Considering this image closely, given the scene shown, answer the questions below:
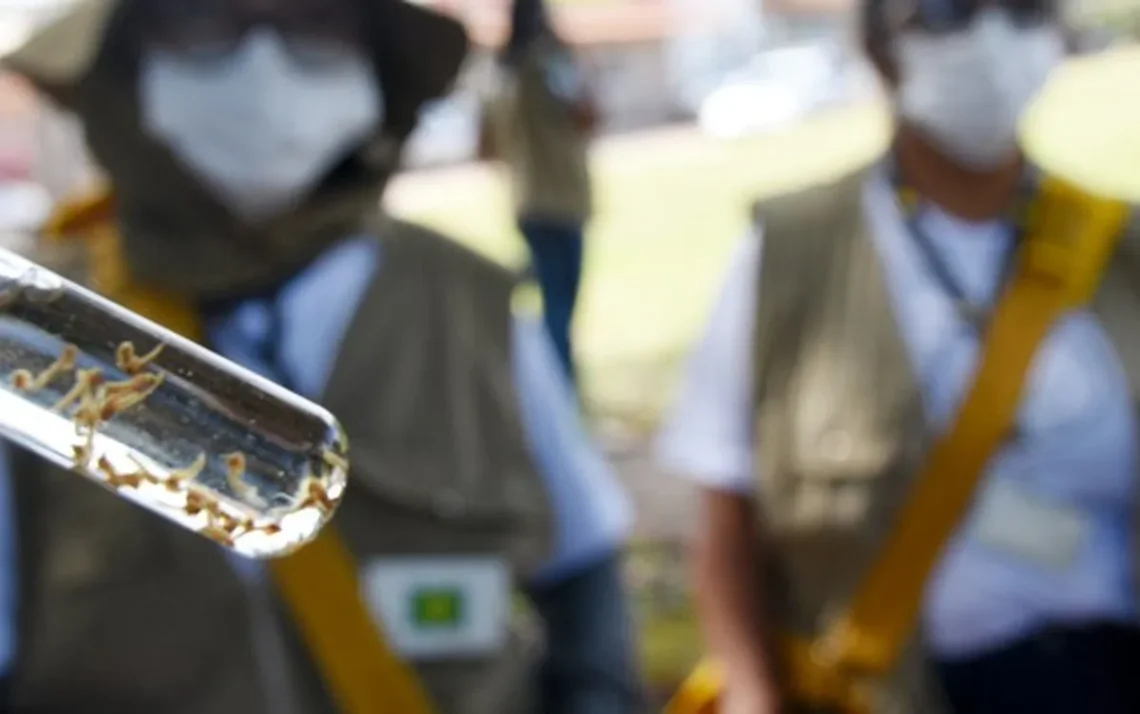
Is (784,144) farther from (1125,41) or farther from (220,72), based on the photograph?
(220,72)

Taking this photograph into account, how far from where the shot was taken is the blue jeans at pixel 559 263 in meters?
1.82

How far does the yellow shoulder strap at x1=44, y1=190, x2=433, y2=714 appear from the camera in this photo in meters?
0.90

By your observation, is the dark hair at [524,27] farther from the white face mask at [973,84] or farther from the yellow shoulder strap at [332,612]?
the yellow shoulder strap at [332,612]

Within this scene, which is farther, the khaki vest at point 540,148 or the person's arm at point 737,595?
the khaki vest at point 540,148

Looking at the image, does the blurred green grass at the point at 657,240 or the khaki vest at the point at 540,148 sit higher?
the khaki vest at the point at 540,148

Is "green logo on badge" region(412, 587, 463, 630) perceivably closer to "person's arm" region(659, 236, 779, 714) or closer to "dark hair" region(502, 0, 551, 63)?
"person's arm" region(659, 236, 779, 714)

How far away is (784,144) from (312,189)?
264cm

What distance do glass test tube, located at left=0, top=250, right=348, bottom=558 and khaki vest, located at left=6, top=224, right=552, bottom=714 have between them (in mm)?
508

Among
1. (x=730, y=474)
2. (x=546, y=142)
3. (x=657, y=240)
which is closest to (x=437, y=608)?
(x=730, y=474)

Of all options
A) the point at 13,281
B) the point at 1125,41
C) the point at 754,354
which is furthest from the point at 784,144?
the point at 13,281

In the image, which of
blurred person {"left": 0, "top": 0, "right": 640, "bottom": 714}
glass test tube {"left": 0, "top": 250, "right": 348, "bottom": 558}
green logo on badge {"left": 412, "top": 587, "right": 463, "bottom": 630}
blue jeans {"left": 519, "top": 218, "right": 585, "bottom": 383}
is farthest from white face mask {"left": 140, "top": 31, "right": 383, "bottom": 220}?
blue jeans {"left": 519, "top": 218, "right": 585, "bottom": 383}

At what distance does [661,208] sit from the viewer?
355cm

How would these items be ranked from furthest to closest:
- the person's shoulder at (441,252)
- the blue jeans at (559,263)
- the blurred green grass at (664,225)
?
1. the blue jeans at (559,263)
2. the blurred green grass at (664,225)
3. the person's shoulder at (441,252)

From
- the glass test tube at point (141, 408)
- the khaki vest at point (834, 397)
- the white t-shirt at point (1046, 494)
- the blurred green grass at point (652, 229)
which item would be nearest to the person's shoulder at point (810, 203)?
the khaki vest at point (834, 397)
